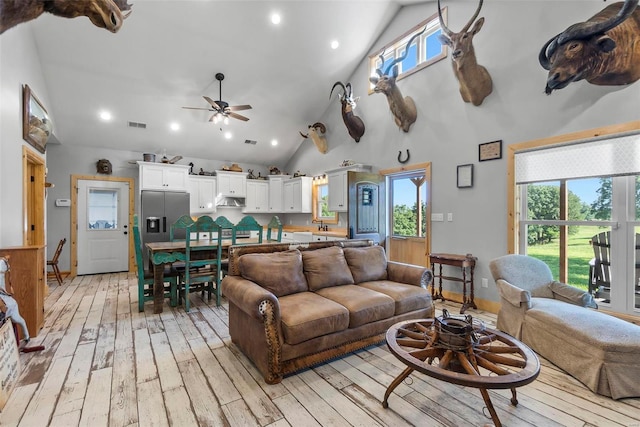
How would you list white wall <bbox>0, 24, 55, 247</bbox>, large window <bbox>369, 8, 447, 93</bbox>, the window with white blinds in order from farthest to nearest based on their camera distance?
1. large window <bbox>369, 8, 447, 93</bbox>
2. white wall <bbox>0, 24, 55, 247</bbox>
3. the window with white blinds

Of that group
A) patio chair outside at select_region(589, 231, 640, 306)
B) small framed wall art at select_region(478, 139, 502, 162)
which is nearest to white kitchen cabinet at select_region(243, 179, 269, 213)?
small framed wall art at select_region(478, 139, 502, 162)

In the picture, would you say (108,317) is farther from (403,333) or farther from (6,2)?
(403,333)

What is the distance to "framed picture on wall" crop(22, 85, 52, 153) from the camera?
142 inches

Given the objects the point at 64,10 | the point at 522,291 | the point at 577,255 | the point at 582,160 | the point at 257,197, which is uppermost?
the point at 64,10

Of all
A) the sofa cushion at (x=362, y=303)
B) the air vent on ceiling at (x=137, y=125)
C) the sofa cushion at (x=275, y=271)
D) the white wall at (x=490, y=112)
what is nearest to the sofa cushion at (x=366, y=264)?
the sofa cushion at (x=362, y=303)

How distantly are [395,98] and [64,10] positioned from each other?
3.97m

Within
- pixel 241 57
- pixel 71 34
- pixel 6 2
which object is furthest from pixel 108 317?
pixel 241 57

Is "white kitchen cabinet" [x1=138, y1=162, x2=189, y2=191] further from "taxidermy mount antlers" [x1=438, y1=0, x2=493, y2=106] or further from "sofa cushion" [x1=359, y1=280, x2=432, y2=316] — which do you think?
"taxidermy mount antlers" [x1=438, y1=0, x2=493, y2=106]

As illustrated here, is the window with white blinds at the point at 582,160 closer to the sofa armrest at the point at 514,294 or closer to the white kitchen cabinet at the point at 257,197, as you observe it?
the sofa armrest at the point at 514,294

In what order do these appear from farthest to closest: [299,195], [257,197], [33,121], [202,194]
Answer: [257,197]
[299,195]
[202,194]
[33,121]

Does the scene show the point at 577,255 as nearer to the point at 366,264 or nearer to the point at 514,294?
the point at 514,294

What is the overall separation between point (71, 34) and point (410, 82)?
16.5 feet

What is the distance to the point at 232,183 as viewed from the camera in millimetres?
7266

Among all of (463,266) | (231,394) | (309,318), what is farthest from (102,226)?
(463,266)
